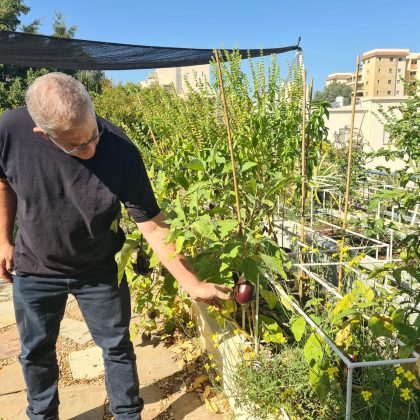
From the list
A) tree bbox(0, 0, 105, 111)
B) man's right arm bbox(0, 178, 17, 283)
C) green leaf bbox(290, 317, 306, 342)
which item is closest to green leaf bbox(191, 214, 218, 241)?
green leaf bbox(290, 317, 306, 342)

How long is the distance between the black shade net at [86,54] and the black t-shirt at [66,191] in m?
3.72

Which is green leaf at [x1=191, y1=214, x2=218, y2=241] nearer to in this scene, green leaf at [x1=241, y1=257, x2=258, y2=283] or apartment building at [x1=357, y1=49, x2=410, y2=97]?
green leaf at [x1=241, y1=257, x2=258, y2=283]

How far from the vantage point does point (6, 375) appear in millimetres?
2609

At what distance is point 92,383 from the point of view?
2494mm

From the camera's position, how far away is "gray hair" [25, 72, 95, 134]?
4.85 feet

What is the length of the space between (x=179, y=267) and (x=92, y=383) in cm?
118

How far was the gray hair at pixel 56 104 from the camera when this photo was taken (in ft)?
4.85

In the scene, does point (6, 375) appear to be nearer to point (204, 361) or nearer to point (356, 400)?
point (204, 361)

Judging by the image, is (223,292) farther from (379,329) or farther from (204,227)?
(379,329)

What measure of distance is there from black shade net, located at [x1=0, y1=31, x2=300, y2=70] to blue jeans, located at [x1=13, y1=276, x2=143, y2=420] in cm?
394


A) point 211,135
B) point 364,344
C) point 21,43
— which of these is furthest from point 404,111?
point 21,43

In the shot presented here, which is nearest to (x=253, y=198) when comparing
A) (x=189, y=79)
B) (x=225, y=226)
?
(x=225, y=226)

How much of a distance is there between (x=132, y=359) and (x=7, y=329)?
1.76m

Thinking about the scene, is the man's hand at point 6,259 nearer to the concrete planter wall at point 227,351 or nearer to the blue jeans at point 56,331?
the blue jeans at point 56,331
